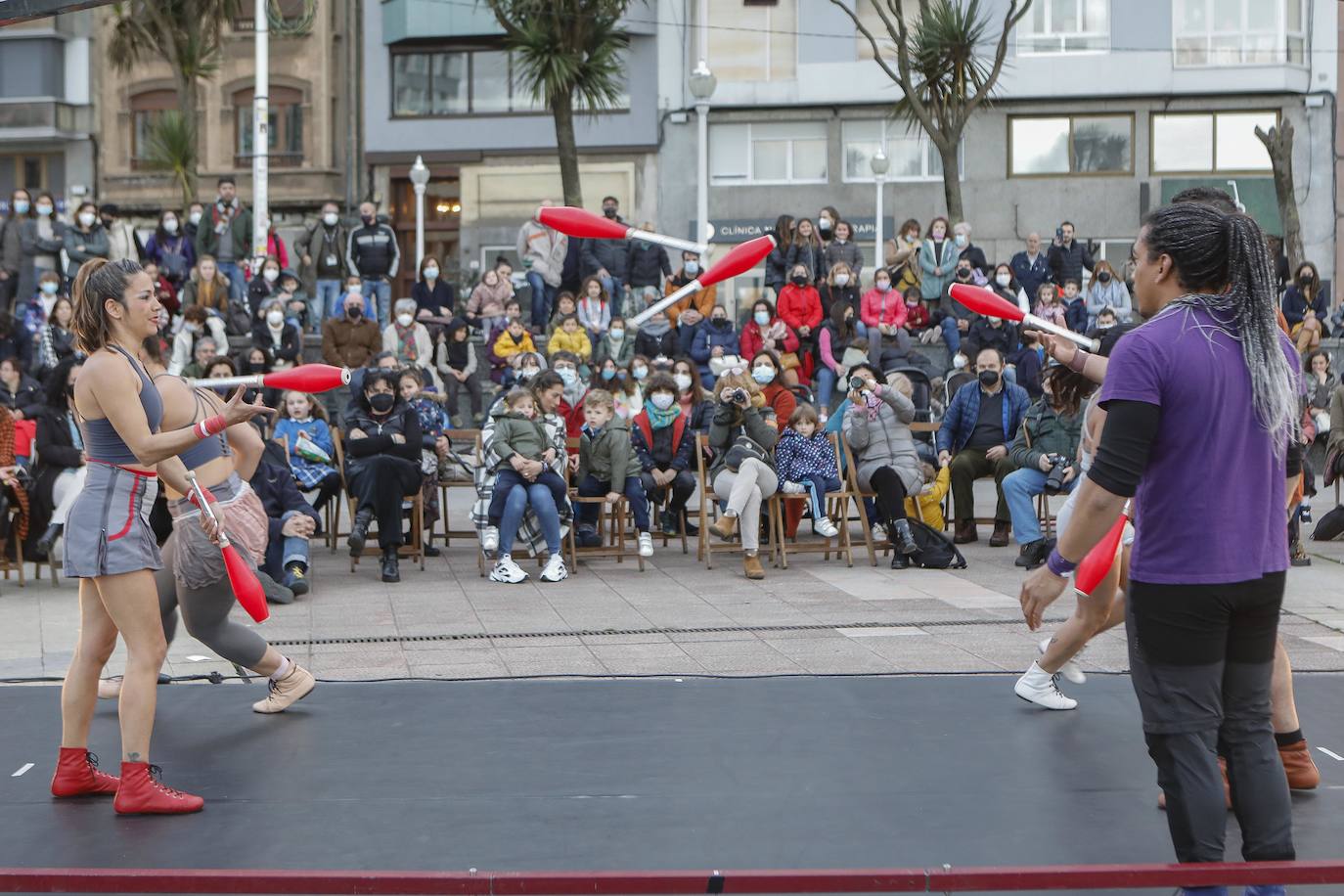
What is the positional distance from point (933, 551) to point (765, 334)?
193 inches

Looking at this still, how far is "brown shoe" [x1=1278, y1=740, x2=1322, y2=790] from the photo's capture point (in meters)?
5.10

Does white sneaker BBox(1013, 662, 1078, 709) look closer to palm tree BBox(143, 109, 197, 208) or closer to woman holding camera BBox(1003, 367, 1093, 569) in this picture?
woman holding camera BBox(1003, 367, 1093, 569)

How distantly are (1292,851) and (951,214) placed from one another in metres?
20.4

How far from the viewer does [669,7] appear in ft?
103

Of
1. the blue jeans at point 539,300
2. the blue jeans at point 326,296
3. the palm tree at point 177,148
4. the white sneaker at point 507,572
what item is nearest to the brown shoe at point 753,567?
the white sneaker at point 507,572

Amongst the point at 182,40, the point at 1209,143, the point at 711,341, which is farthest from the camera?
the point at 1209,143

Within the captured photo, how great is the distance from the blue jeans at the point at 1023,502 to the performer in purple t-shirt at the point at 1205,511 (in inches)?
281

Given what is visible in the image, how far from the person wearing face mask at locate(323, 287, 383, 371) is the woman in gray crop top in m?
10.5

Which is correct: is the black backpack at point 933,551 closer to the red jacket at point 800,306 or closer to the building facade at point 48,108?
the red jacket at point 800,306

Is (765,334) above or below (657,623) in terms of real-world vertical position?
above

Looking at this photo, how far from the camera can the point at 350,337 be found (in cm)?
1575

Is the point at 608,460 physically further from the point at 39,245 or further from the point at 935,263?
the point at 39,245

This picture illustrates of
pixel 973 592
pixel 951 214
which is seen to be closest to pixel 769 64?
pixel 951 214

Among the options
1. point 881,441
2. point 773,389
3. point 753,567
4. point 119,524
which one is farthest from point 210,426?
point 773,389
